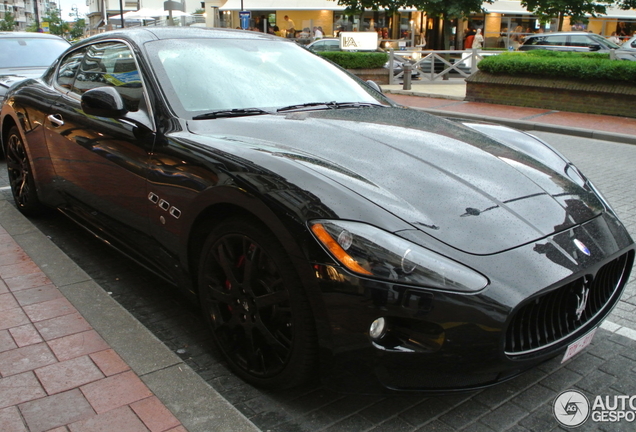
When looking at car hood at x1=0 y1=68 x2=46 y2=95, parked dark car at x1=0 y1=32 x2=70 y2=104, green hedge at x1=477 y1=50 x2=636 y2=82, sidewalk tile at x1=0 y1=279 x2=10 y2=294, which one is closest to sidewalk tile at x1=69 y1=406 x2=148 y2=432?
sidewalk tile at x1=0 y1=279 x2=10 y2=294

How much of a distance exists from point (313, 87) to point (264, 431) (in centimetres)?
213

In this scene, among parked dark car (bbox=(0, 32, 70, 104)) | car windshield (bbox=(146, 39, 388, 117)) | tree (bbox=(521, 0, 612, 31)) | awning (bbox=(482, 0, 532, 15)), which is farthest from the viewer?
awning (bbox=(482, 0, 532, 15))

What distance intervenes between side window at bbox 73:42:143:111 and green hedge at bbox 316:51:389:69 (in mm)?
15817

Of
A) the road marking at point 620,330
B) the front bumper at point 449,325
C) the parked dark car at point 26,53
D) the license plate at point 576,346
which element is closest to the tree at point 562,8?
the parked dark car at point 26,53

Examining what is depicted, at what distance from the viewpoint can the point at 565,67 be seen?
44.4ft

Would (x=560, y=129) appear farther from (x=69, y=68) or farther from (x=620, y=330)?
(x=69, y=68)

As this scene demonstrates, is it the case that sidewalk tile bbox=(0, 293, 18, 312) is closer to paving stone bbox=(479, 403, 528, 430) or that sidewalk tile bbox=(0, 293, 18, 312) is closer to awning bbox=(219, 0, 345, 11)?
paving stone bbox=(479, 403, 528, 430)

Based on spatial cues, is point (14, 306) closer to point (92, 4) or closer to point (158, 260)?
point (158, 260)

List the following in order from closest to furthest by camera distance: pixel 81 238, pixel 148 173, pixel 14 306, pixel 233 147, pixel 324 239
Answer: pixel 324 239 < pixel 233 147 < pixel 148 173 < pixel 14 306 < pixel 81 238

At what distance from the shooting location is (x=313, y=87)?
3.87 m

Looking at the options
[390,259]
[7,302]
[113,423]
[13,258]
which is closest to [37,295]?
[7,302]

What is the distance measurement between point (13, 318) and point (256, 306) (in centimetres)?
157

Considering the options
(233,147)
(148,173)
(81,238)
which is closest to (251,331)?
(233,147)

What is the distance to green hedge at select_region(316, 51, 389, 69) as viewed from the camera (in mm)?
19625
